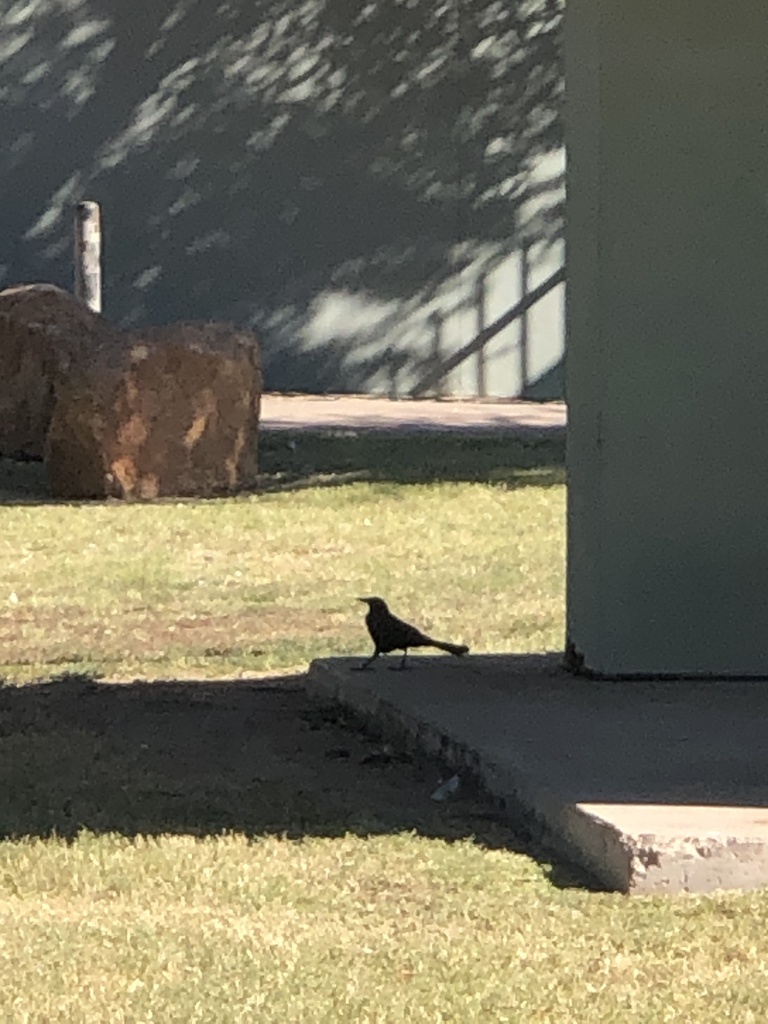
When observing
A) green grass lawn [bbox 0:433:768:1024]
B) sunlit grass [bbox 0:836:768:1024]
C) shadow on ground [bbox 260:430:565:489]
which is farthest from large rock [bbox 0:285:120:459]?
sunlit grass [bbox 0:836:768:1024]

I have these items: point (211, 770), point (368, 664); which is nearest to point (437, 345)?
point (368, 664)

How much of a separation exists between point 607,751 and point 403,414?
1201cm

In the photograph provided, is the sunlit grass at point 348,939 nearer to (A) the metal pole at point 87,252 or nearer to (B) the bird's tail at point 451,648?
(B) the bird's tail at point 451,648

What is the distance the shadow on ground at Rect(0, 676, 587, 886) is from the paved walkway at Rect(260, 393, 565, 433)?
8788 mm

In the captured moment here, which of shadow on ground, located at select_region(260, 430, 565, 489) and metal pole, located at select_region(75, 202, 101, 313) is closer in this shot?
shadow on ground, located at select_region(260, 430, 565, 489)

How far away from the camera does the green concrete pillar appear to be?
24.6 ft

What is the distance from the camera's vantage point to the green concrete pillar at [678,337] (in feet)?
24.6

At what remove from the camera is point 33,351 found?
15023 mm

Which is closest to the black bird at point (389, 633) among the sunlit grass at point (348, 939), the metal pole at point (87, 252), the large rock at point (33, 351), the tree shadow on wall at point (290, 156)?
the sunlit grass at point (348, 939)

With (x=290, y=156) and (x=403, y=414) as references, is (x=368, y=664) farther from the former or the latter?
(x=290, y=156)

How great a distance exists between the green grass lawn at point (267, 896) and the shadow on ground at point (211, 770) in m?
0.02

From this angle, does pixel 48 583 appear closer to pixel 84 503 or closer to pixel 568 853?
pixel 84 503

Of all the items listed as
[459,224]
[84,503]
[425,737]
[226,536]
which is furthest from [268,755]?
[459,224]

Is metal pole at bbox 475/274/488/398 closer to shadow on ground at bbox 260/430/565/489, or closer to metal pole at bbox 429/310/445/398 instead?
metal pole at bbox 429/310/445/398
